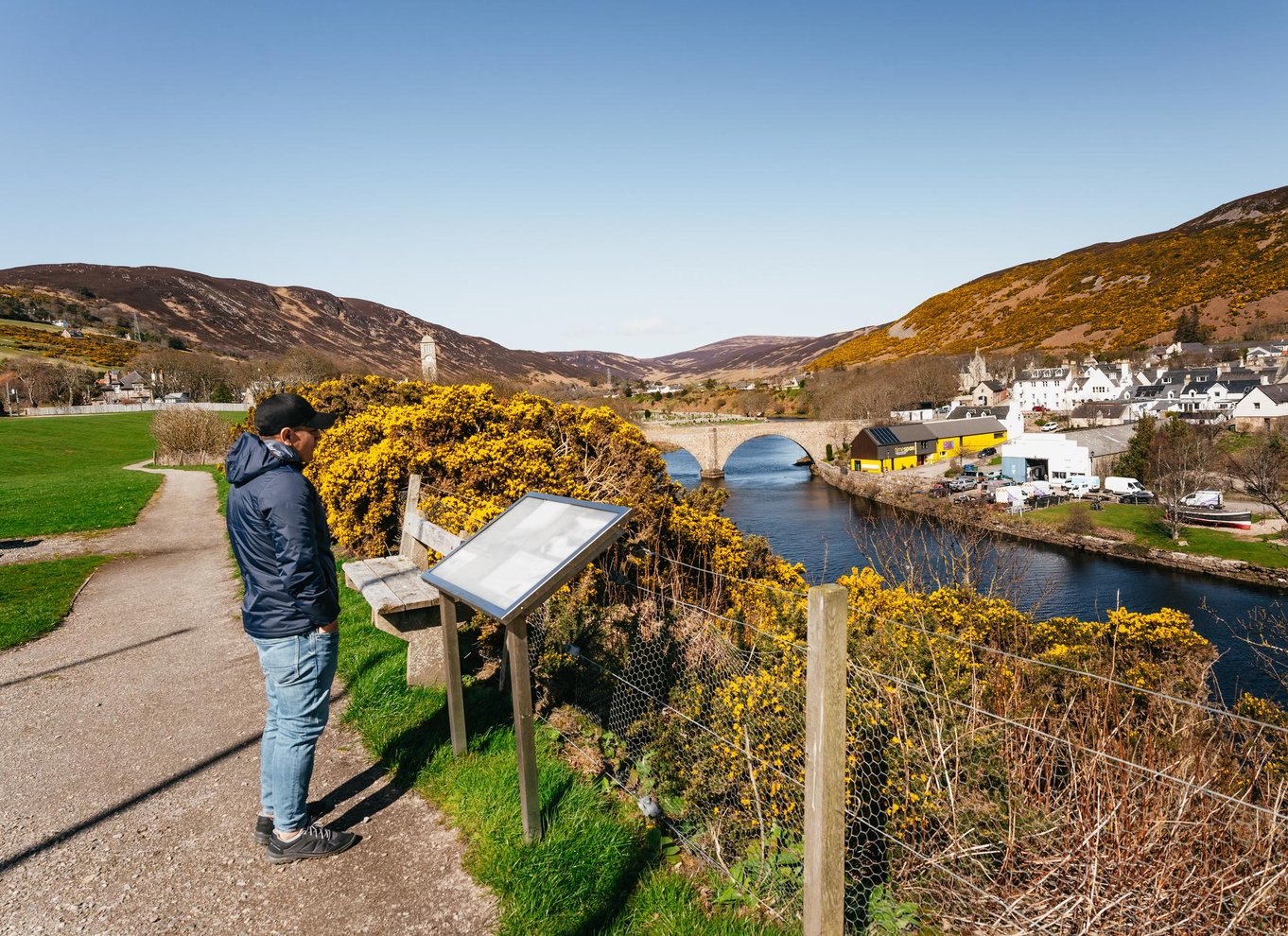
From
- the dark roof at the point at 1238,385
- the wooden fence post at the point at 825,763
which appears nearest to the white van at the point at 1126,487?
the dark roof at the point at 1238,385

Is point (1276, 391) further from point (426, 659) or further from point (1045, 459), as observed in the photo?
point (426, 659)

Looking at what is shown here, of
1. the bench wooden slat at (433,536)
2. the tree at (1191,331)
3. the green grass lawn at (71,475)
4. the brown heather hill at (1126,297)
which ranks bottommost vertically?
the green grass lawn at (71,475)

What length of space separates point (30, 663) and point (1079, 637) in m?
13.9

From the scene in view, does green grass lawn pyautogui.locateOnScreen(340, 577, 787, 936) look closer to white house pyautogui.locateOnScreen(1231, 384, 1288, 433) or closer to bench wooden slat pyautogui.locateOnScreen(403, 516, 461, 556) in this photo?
bench wooden slat pyautogui.locateOnScreen(403, 516, 461, 556)

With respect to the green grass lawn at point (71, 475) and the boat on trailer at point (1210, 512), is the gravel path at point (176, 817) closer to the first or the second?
the green grass lawn at point (71, 475)

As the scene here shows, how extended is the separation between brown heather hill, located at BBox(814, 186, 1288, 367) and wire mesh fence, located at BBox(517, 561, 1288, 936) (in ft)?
461

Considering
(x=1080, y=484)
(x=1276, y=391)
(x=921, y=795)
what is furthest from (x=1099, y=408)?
(x=921, y=795)

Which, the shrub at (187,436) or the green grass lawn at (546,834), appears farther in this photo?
the shrub at (187,436)

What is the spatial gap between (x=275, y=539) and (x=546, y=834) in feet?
6.77

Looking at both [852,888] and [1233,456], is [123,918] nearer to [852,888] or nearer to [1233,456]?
[852,888]

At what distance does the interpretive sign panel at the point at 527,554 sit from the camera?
334 centimetres

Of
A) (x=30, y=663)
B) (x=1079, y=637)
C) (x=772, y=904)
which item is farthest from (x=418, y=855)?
(x=1079, y=637)

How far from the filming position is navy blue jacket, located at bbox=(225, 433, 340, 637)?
3562 mm

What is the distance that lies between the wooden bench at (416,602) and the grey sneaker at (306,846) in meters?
1.03
